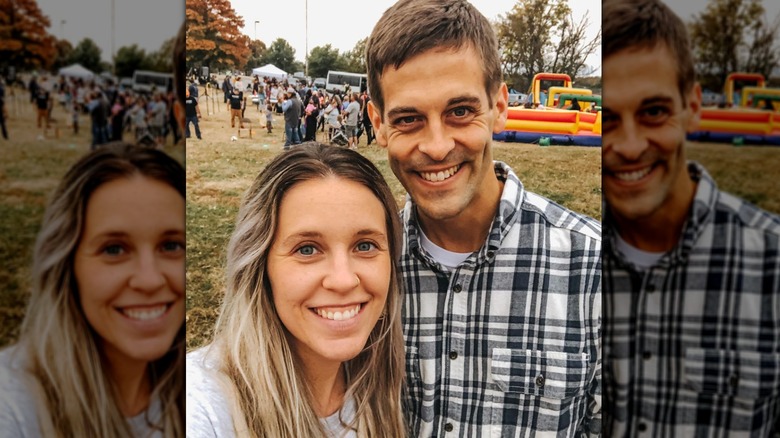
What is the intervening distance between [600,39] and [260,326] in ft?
6.82

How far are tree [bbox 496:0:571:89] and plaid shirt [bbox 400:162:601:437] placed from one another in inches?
18.3

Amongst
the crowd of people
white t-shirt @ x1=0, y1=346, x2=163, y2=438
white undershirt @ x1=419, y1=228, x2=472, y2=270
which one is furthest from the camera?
white undershirt @ x1=419, y1=228, x2=472, y2=270

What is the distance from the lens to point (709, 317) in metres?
3.38

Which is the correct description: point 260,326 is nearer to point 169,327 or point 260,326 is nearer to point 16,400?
point 169,327

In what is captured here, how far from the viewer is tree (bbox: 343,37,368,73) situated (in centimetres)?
312

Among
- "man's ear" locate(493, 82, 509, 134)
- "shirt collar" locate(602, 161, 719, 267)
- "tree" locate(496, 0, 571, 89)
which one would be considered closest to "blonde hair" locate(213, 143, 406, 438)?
"man's ear" locate(493, 82, 509, 134)

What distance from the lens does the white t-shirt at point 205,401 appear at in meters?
3.10

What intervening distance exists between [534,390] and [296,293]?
1.19 meters

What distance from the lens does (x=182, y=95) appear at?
318cm

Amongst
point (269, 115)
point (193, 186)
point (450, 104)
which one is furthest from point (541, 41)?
point (193, 186)

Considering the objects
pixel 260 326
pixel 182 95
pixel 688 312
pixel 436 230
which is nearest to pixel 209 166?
pixel 182 95

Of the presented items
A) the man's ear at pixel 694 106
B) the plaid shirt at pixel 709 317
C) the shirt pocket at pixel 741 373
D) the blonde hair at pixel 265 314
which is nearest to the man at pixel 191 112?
the blonde hair at pixel 265 314

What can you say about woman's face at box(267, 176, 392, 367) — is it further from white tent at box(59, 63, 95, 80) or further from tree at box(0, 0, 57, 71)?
tree at box(0, 0, 57, 71)

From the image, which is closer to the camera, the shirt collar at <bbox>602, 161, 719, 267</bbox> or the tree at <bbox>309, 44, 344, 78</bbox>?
the tree at <bbox>309, 44, 344, 78</bbox>
